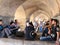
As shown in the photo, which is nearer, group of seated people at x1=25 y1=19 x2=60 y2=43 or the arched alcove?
group of seated people at x1=25 y1=19 x2=60 y2=43

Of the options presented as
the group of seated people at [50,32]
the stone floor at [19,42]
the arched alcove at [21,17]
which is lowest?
the stone floor at [19,42]

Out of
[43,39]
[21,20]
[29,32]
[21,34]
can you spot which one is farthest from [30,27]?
[21,20]

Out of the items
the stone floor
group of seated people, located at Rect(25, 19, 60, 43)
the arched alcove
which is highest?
the arched alcove

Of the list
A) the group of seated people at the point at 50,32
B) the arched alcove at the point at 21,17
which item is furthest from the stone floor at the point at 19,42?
the arched alcove at the point at 21,17

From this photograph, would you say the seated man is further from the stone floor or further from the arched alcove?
the arched alcove

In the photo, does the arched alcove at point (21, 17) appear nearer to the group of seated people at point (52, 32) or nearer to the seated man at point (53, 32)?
the group of seated people at point (52, 32)

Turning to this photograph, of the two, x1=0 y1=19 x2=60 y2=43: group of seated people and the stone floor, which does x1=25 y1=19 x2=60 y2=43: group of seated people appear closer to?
x1=0 y1=19 x2=60 y2=43: group of seated people

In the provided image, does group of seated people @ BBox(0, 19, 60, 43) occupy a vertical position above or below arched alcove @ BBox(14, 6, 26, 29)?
below

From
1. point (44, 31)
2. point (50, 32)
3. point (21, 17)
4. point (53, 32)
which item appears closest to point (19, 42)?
point (44, 31)

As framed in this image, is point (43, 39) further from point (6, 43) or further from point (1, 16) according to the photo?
point (1, 16)

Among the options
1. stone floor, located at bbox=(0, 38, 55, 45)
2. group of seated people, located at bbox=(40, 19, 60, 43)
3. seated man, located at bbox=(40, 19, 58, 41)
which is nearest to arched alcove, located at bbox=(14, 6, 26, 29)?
stone floor, located at bbox=(0, 38, 55, 45)

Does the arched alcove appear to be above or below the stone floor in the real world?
above

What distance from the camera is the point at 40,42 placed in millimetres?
7344

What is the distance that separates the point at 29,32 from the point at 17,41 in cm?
60
